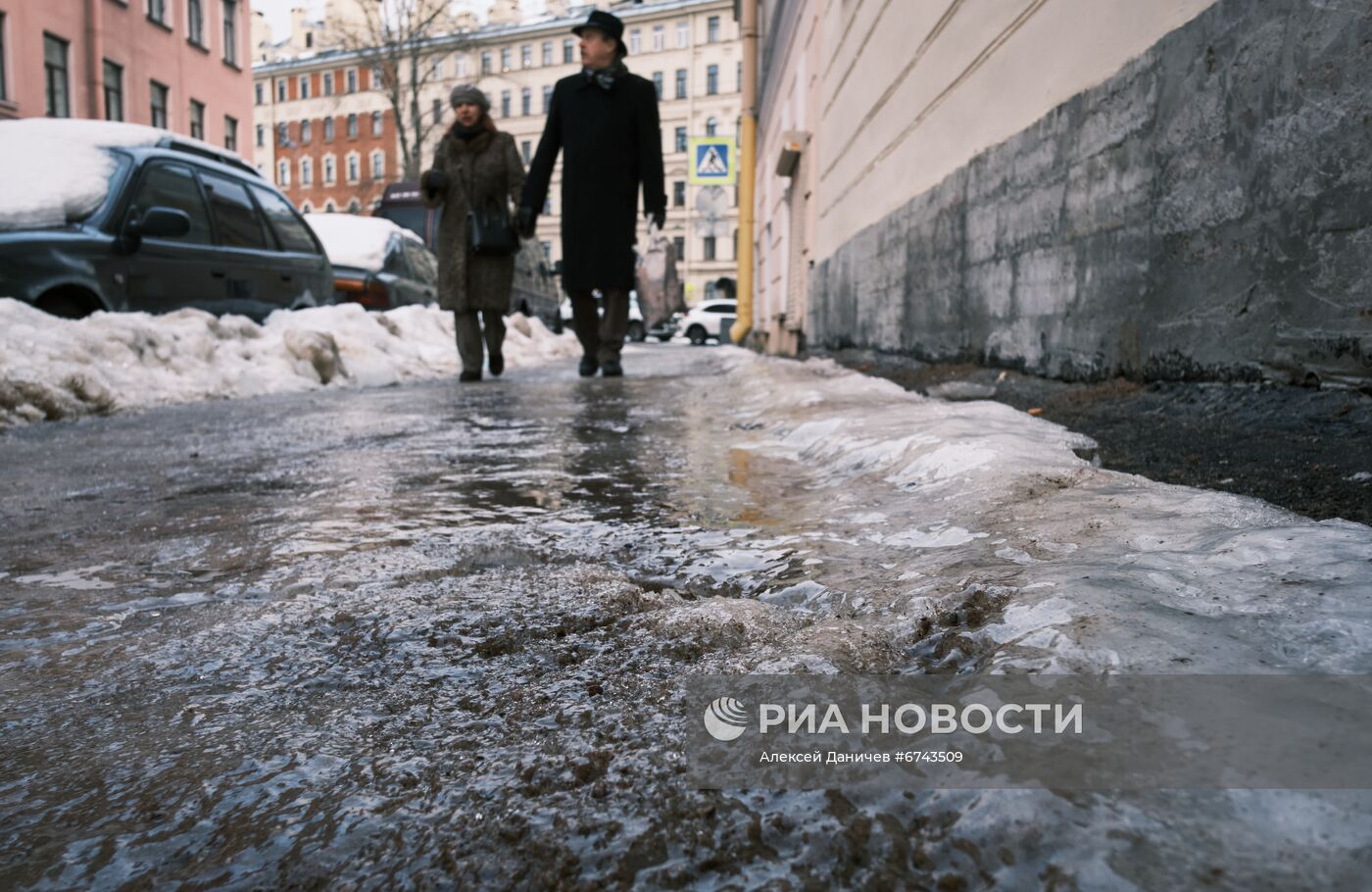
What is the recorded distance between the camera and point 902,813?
0.73 metres

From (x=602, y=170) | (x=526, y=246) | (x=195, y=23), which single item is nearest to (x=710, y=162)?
(x=526, y=246)

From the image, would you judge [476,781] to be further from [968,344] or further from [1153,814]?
[968,344]

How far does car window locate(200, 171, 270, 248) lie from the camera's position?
688 centimetres

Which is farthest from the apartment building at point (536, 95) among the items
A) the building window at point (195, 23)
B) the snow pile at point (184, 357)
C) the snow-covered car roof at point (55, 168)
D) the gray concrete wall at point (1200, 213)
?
the gray concrete wall at point (1200, 213)

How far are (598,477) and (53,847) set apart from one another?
1.84m

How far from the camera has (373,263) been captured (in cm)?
1041

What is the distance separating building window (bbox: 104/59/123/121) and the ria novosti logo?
23344 mm

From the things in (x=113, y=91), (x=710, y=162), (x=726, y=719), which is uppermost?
(x=113, y=91)

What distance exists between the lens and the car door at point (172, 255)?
600cm

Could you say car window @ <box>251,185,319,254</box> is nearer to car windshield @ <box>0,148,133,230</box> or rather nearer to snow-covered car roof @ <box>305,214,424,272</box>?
car windshield @ <box>0,148,133,230</box>

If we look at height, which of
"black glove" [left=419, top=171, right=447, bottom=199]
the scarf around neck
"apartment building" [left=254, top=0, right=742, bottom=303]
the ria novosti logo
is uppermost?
"apartment building" [left=254, top=0, right=742, bottom=303]

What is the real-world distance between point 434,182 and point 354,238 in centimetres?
447

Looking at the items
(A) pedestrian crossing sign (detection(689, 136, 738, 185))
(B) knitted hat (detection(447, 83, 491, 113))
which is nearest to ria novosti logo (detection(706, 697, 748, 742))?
(B) knitted hat (detection(447, 83, 491, 113))

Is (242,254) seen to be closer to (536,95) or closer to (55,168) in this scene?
(55,168)
